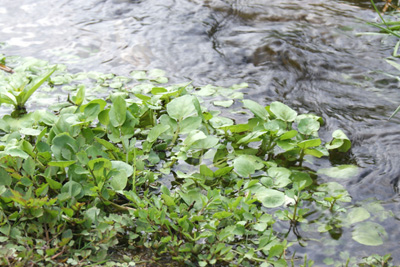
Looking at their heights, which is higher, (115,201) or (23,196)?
(23,196)

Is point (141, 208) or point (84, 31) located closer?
point (141, 208)

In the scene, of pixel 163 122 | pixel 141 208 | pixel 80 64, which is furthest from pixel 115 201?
pixel 80 64

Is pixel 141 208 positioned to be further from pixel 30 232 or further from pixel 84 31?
pixel 84 31

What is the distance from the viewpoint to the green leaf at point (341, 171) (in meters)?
2.17

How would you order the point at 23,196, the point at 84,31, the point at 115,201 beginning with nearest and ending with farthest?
the point at 23,196, the point at 115,201, the point at 84,31

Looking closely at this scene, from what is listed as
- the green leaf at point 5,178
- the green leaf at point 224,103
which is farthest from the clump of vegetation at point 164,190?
the green leaf at point 224,103

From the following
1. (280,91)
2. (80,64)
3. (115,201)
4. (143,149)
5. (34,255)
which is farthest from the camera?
(80,64)

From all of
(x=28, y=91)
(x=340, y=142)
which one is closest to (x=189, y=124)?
(x=340, y=142)

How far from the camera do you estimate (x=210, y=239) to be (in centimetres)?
169

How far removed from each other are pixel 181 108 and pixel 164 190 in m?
0.55

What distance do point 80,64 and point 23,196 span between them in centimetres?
177

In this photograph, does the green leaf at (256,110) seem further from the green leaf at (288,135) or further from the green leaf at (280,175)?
the green leaf at (280,175)

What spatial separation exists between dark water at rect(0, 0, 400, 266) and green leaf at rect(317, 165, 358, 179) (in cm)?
4

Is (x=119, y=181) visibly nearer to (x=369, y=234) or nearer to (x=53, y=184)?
(x=53, y=184)
